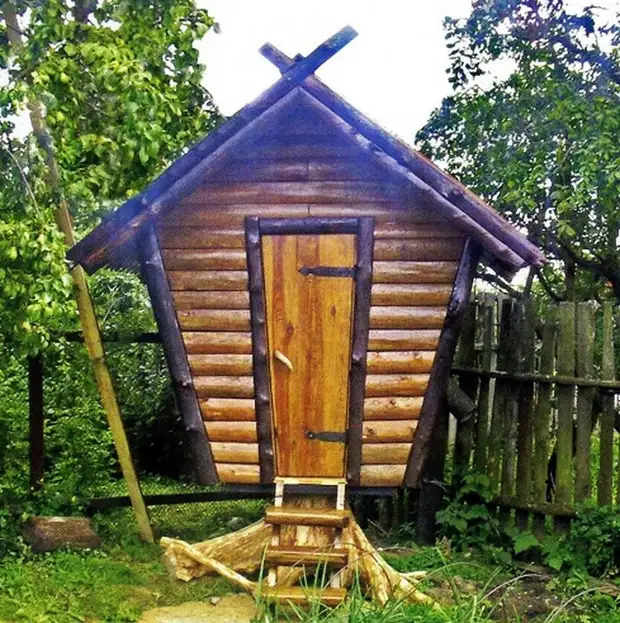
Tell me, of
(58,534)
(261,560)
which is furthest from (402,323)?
(58,534)

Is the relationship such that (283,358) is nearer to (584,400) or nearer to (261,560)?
(261,560)

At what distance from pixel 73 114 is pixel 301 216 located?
2.11 m

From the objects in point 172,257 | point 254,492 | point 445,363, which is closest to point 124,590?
point 254,492

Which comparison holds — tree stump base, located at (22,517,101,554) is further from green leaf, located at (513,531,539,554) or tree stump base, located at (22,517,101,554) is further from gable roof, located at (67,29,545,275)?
green leaf, located at (513,531,539,554)

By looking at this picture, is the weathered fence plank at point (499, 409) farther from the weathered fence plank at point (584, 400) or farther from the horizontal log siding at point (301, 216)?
the horizontal log siding at point (301, 216)

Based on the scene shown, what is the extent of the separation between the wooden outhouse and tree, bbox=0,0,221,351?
1.60 feet

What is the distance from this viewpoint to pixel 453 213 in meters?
6.07

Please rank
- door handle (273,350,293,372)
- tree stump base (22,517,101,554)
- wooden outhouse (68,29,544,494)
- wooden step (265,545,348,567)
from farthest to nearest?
tree stump base (22,517,101,554), door handle (273,350,293,372), wooden outhouse (68,29,544,494), wooden step (265,545,348,567)

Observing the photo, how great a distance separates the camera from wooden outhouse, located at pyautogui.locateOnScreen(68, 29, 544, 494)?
636 centimetres

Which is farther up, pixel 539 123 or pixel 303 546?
pixel 539 123

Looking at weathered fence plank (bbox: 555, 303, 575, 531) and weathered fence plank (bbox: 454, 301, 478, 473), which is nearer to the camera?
weathered fence plank (bbox: 555, 303, 575, 531)

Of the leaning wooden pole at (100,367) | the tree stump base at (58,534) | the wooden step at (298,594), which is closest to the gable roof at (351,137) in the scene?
the leaning wooden pole at (100,367)

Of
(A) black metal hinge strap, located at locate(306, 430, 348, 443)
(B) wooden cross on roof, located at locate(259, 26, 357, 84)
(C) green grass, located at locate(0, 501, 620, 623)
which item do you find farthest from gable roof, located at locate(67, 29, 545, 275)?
(C) green grass, located at locate(0, 501, 620, 623)

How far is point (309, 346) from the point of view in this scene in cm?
665
